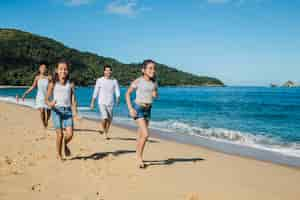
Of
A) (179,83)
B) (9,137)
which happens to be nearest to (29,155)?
(9,137)

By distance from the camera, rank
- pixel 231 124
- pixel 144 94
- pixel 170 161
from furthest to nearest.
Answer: pixel 231 124 < pixel 170 161 < pixel 144 94

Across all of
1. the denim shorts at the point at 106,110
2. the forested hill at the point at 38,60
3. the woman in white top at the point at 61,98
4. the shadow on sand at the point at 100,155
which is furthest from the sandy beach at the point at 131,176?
the forested hill at the point at 38,60

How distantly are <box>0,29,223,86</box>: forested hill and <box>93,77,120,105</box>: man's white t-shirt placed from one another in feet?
371

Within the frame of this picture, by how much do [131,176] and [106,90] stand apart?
434cm

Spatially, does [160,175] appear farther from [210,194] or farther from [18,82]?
[18,82]

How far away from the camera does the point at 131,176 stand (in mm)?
5434

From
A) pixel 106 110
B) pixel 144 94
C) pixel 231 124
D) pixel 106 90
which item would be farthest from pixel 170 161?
pixel 231 124

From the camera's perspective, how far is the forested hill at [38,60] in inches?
5251

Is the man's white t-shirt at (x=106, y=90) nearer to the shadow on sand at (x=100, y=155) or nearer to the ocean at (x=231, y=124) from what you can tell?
the shadow on sand at (x=100, y=155)

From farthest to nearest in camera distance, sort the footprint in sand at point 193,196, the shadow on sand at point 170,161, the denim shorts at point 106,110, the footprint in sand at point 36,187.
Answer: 1. the denim shorts at point 106,110
2. the shadow on sand at point 170,161
3. the footprint in sand at point 36,187
4. the footprint in sand at point 193,196

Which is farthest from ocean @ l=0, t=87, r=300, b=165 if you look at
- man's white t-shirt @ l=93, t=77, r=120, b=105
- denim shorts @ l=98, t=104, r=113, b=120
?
man's white t-shirt @ l=93, t=77, r=120, b=105

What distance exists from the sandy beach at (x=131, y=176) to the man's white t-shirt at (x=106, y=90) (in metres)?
1.72

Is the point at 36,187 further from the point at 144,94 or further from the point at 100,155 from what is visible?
the point at 100,155

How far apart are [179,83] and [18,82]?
99.6 m
